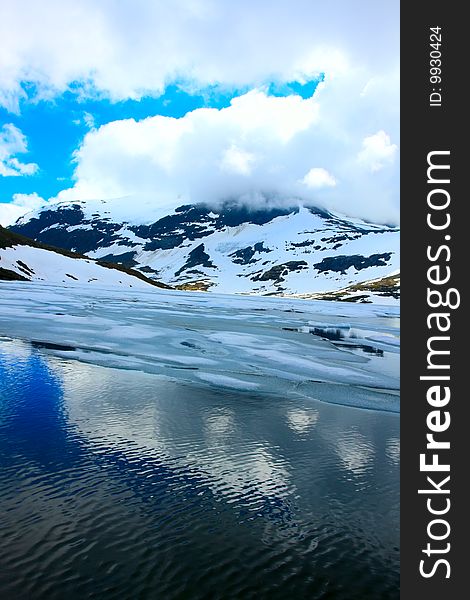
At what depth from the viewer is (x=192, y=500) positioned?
651cm

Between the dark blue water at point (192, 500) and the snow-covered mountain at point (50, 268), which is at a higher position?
the snow-covered mountain at point (50, 268)

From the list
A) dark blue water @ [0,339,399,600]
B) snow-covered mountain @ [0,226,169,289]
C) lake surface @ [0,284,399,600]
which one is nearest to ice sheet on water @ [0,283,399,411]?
lake surface @ [0,284,399,600]

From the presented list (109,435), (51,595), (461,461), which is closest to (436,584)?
(461,461)

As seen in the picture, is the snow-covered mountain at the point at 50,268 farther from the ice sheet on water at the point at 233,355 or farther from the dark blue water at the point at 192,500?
the dark blue water at the point at 192,500

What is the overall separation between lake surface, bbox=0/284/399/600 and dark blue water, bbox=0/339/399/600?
0.08ft

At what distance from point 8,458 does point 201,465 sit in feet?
10.8

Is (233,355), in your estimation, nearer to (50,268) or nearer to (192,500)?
(192,500)

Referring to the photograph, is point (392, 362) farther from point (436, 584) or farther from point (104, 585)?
point (104, 585)

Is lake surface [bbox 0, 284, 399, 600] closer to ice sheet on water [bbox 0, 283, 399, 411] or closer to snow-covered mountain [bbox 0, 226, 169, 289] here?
ice sheet on water [bbox 0, 283, 399, 411]

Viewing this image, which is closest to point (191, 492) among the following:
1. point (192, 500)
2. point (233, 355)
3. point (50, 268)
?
Result: point (192, 500)

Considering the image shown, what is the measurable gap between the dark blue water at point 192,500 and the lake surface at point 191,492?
0.9 inches

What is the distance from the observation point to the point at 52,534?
17.7ft

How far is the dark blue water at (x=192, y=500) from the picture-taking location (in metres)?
4.82

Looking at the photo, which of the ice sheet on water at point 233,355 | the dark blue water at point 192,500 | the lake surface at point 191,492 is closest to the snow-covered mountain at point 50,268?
the ice sheet on water at point 233,355
